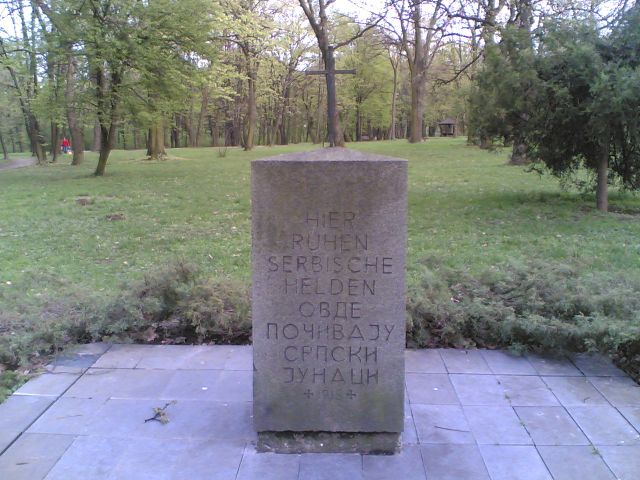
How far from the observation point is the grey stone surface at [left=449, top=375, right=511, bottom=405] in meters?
3.84

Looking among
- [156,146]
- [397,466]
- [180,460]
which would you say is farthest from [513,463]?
[156,146]

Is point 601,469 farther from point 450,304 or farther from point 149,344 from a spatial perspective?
point 149,344

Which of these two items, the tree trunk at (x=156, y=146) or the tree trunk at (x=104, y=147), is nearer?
the tree trunk at (x=104, y=147)

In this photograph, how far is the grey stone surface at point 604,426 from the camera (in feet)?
11.0

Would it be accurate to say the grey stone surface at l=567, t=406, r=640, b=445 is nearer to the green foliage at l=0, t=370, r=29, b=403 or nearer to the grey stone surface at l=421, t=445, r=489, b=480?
the grey stone surface at l=421, t=445, r=489, b=480

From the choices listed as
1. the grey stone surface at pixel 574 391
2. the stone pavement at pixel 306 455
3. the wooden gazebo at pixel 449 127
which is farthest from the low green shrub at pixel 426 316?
the wooden gazebo at pixel 449 127

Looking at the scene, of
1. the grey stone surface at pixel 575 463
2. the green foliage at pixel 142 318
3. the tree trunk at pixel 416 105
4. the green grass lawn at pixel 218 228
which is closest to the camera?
the grey stone surface at pixel 575 463

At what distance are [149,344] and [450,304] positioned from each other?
2.66 metres

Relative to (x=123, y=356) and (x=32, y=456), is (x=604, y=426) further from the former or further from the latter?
(x=123, y=356)

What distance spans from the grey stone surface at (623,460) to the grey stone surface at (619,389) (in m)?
0.61

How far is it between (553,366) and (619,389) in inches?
20.4

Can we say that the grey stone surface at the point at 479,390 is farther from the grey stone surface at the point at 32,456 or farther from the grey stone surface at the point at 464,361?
the grey stone surface at the point at 32,456

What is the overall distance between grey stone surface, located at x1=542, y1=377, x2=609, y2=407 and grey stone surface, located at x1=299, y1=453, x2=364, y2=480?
1.59 meters

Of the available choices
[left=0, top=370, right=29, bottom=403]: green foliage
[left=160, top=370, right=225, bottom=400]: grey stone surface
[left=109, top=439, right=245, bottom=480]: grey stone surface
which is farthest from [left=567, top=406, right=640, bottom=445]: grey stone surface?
[left=0, top=370, right=29, bottom=403]: green foliage
